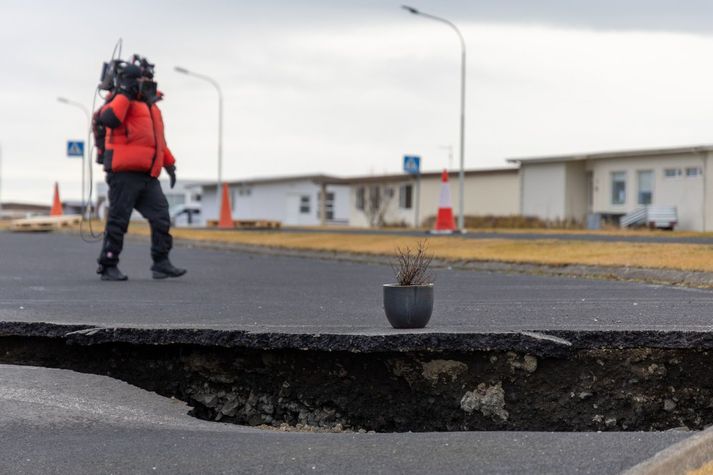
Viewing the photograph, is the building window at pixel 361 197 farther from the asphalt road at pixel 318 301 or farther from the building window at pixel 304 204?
the asphalt road at pixel 318 301

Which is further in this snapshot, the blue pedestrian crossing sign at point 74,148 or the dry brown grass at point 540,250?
the blue pedestrian crossing sign at point 74,148

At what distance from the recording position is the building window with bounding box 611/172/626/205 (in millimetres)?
37562

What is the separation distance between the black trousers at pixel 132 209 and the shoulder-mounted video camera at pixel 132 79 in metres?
0.91

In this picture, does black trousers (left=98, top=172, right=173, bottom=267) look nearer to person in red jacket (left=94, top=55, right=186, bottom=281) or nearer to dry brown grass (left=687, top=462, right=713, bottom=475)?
person in red jacket (left=94, top=55, right=186, bottom=281)

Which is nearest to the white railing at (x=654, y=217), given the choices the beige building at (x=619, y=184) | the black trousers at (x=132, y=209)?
the beige building at (x=619, y=184)

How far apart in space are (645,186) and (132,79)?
93.3 ft

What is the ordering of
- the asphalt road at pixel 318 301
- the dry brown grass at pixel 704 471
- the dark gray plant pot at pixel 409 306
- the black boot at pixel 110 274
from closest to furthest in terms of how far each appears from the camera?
the dry brown grass at pixel 704 471 → the dark gray plant pot at pixel 409 306 → the asphalt road at pixel 318 301 → the black boot at pixel 110 274

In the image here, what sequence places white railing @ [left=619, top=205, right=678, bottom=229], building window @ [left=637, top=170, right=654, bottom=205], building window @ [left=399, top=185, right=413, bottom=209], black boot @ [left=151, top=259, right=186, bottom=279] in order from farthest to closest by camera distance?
building window @ [left=399, top=185, right=413, bottom=209], building window @ [left=637, top=170, right=654, bottom=205], white railing @ [left=619, top=205, right=678, bottom=229], black boot @ [left=151, top=259, right=186, bottom=279]

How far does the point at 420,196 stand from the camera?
4662 centimetres

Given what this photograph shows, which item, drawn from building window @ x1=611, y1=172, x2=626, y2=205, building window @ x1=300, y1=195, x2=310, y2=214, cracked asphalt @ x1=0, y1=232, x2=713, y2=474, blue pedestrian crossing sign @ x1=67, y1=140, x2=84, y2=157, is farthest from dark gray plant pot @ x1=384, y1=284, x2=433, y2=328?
building window @ x1=300, y1=195, x2=310, y2=214

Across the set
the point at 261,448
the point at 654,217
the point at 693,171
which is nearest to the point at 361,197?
the point at 654,217

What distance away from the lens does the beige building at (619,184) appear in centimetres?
3422

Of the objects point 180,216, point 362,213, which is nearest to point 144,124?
point 362,213

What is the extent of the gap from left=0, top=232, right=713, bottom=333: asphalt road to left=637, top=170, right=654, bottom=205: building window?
2305 cm
